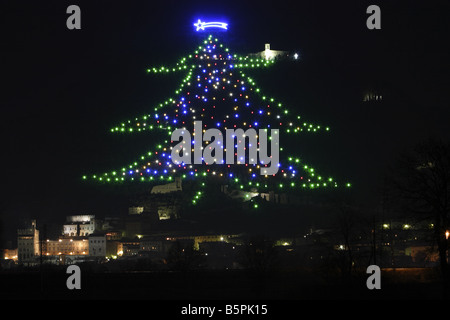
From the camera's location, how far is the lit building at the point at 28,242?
59875 mm

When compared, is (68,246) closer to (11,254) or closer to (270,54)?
(11,254)

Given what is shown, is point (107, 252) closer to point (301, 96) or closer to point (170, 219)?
point (170, 219)

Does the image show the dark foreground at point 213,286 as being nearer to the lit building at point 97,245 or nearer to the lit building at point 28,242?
the lit building at point 28,242

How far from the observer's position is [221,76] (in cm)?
5447

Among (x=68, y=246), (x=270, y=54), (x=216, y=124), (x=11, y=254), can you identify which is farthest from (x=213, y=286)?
(x=270, y=54)

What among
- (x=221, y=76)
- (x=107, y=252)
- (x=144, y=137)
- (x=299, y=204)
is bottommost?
(x=107, y=252)

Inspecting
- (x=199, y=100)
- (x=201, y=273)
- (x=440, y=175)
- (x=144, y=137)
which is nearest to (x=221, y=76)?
(x=199, y=100)

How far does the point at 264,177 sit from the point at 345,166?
20.0m

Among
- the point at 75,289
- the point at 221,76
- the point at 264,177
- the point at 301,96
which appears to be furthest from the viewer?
the point at 301,96

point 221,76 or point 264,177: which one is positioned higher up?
point 221,76

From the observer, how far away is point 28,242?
60.6 m

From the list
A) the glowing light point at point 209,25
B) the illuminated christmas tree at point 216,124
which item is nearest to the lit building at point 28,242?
the illuminated christmas tree at point 216,124

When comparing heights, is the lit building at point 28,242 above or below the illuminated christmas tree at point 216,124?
below
